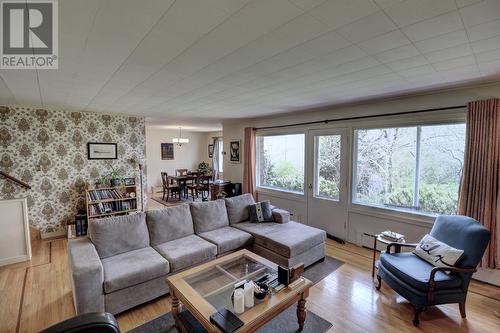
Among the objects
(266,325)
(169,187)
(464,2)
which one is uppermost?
(464,2)

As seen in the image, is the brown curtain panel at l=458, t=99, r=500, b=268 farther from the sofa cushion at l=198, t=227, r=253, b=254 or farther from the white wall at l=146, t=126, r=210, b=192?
the white wall at l=146, t=126, r=210, b=192

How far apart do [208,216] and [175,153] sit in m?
6.77

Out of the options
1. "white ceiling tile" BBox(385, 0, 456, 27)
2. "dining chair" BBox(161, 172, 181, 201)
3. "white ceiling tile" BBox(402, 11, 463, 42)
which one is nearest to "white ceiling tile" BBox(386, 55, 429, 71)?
"white ceiling tile" BBox(402, 11, 463, 42)

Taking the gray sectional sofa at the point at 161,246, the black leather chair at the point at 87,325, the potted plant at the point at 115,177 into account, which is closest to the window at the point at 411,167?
the gray sectional sofa at the point at 161,246

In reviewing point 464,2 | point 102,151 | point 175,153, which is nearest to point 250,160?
point 102,151

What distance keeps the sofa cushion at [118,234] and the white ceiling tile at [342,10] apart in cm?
281

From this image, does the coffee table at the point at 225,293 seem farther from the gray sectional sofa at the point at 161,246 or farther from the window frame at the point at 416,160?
the window frame at the point at 416,160

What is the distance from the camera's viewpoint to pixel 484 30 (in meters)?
1.56

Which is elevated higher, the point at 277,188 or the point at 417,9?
the point at 417,9

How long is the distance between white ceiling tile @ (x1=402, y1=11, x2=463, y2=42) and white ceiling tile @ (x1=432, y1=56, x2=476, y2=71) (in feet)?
2.29

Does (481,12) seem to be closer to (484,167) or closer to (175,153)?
(484,167)

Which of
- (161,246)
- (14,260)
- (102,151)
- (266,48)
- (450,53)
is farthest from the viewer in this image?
(102,151)

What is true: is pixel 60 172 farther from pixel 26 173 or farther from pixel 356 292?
pixel 356 292

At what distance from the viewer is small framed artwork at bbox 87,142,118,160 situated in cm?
492
